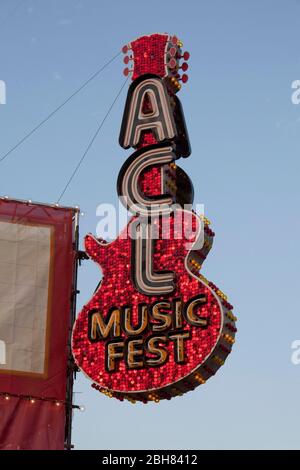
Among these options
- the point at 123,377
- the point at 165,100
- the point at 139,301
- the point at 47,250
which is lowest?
the point at 123,377

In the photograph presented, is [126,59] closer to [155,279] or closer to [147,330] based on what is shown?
[155,279]

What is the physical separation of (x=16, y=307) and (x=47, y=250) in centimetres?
208

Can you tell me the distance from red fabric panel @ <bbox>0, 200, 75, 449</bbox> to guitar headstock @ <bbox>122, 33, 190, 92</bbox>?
4926 millimetres

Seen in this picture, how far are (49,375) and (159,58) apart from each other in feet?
32.3

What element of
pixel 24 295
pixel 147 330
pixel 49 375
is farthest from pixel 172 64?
pixel 49 375

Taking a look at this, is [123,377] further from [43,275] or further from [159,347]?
[43,275]

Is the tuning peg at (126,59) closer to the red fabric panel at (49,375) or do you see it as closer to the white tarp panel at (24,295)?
the red fabric panel at (49,375)

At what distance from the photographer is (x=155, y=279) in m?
32.2

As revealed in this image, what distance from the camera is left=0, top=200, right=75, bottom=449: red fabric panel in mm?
33688

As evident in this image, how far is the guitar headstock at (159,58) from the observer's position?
35.0m

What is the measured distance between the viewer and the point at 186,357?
101 feet

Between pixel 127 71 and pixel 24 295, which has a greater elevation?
pixel 127 71

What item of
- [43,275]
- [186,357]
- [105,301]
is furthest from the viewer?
[43,275]
